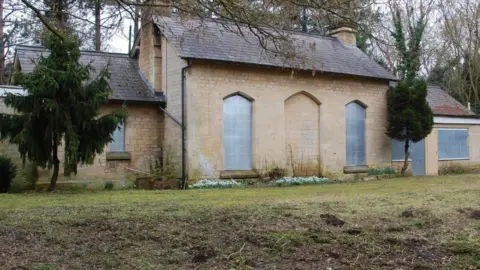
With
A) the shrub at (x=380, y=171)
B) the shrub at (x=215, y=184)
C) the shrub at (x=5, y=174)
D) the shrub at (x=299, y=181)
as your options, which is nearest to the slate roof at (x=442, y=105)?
the shrub at (x=380, y=171)

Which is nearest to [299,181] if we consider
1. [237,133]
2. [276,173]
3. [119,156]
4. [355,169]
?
[276,173]

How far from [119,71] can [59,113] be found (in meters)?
6.54

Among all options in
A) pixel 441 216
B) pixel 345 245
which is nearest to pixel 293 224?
→ pixel 345 245

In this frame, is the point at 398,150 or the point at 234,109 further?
the point at 398,150

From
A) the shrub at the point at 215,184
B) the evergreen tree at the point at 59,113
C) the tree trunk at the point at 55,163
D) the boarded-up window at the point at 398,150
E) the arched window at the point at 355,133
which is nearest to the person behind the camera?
the evergreen tree at the point at 59,113

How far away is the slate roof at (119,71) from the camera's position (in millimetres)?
17848

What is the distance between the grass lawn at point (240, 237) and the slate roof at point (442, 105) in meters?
17.3

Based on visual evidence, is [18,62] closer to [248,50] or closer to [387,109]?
[248,50]

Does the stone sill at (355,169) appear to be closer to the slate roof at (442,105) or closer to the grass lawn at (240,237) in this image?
the slate roof at (442,105)

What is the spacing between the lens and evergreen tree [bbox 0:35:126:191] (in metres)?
13.4

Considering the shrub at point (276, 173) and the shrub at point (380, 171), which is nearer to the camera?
the shrub at point (276, 173)

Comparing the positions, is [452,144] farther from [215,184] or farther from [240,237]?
[240,237]

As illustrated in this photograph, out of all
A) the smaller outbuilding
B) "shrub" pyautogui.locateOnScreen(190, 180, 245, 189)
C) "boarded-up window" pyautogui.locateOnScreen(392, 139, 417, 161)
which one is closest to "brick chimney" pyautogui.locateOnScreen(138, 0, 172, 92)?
"shrub" pyautogui.locateOnScreen(190, 180, 245, 189)

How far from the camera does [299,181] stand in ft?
59.3
